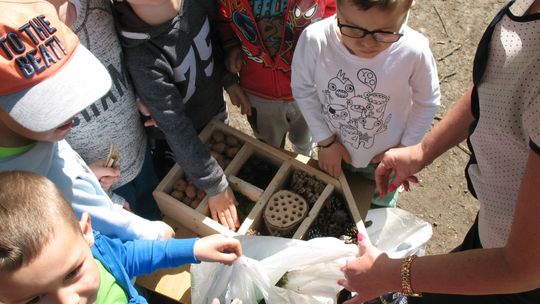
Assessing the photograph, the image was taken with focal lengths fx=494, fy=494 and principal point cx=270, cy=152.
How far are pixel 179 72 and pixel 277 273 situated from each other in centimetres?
76

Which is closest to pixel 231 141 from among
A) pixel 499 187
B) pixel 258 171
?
pixel 258 171

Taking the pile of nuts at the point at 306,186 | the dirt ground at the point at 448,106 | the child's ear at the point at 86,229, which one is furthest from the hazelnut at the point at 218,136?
the dirt ground at the point at 448,106

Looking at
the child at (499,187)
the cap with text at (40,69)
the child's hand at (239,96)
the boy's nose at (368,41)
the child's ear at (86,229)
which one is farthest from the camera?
the child's hand at (239,96)

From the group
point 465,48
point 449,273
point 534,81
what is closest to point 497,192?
point 449,273

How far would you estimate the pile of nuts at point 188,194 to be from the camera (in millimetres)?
1805

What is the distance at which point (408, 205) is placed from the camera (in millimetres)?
2748

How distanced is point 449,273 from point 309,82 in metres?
0.84

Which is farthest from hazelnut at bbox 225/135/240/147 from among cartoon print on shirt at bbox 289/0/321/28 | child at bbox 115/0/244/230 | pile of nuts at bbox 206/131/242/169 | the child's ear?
the child's ear

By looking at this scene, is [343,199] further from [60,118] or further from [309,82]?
A: [60,118]

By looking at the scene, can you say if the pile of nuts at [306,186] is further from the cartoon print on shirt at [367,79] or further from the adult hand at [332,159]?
the cartoon print on shirt at [367,79]

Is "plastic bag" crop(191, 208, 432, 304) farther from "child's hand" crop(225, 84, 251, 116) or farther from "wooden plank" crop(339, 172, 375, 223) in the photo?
"child's hand" crop(225, 84, 251, 116)

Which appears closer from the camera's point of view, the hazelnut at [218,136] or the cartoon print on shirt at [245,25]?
the cartoon print on shirt at [245,25]

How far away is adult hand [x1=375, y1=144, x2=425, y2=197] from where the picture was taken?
5.59 feet

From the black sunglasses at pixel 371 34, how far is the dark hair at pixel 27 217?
0.95 m
